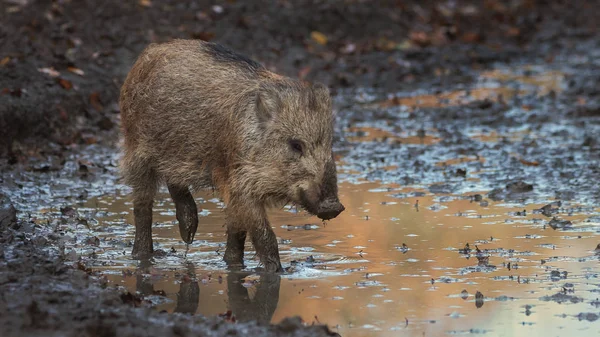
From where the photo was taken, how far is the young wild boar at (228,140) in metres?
7.07

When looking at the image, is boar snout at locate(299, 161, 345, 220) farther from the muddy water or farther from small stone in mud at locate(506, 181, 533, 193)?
small stone in mud at locate(506, 181, 533, 193)

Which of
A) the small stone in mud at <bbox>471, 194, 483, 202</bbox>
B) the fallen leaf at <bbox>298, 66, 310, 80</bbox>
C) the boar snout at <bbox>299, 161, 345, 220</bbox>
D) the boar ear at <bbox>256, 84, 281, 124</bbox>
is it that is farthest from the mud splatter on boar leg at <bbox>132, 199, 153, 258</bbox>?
the fallen leaf at <bbox>298, 66, 310, 80</bbox>

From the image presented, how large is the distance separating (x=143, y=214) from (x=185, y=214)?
1.06ft

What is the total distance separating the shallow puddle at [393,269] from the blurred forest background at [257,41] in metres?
2.88

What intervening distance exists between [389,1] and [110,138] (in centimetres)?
1067

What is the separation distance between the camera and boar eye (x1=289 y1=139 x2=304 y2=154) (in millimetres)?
7062

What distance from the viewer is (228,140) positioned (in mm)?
7430

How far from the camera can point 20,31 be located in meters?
14.2

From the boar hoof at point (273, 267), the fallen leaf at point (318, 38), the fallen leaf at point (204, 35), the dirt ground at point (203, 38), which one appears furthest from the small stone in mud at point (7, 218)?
the fallen leaf at point (318, 38)

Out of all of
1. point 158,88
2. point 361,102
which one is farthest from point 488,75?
point 158,88

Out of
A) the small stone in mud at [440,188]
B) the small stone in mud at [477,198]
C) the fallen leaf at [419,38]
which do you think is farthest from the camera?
the fallen leaf at [419,38]

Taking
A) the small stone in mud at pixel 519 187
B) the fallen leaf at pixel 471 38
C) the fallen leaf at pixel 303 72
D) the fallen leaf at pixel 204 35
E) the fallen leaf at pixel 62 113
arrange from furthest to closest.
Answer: the fallen leaf at pixel 471 38 → the fallen leaf at pixel 303 72 → the fallen leaf at pixel 204 35 → the fallen leaf at pixel 62 113 → the small stone in mud at pixel 519 187

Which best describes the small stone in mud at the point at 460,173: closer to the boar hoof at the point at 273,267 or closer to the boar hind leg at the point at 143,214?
the boar hind leg at the point at 143,214

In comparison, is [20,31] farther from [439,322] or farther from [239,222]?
[439,322]
